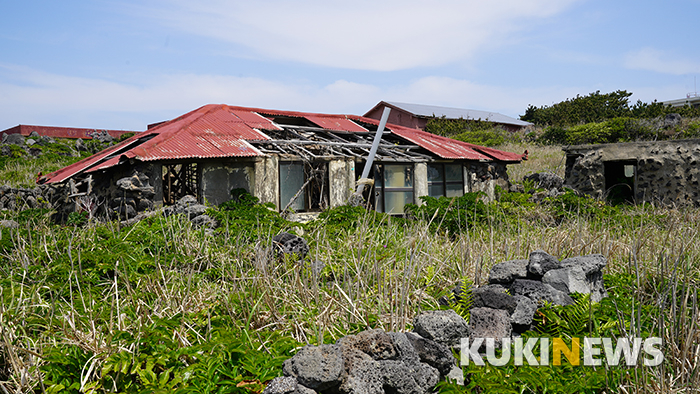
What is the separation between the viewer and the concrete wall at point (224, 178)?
36.7ft

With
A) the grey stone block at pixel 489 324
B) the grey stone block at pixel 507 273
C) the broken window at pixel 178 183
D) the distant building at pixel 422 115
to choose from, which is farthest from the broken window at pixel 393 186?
the distant building at pixel 422 115

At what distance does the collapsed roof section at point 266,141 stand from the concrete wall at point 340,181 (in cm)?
29

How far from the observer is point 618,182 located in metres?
15.9

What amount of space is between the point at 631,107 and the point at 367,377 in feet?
128

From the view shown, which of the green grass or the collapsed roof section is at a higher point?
the collapsed roof section

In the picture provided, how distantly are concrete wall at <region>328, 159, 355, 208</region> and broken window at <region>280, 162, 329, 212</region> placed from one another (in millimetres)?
217

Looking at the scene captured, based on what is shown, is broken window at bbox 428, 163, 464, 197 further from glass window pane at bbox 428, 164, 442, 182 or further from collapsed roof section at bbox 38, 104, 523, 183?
collapsed roof section at bbox 38, 104, 523, 183

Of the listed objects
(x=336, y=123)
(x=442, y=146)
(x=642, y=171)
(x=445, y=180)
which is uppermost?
(x=336, y=123)

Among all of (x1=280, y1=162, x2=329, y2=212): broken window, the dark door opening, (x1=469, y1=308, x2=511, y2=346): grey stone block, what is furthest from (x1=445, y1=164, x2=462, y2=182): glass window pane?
(x1=469, y1=308, x2=511, y2=346): grey stone block

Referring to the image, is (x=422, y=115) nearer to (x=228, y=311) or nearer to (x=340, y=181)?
(x=340, y=181)

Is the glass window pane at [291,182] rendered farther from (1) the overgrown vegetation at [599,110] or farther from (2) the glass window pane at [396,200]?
(1) the overgrown vegetation at [599,110]

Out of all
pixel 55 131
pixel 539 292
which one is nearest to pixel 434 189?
pixel 539 292

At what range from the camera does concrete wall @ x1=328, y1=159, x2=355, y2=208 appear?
486 inches

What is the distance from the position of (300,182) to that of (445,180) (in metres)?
4.96
